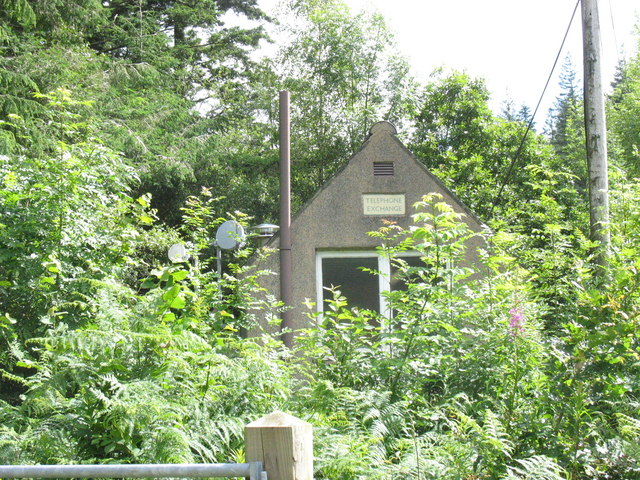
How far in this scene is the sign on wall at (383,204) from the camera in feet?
34.8

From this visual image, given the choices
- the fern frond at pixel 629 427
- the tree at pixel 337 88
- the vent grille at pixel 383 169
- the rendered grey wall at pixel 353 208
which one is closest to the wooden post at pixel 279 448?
the fern frond at pixel 629 427

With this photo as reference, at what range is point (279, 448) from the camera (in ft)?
6.77

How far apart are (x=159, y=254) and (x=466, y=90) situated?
11.7 m

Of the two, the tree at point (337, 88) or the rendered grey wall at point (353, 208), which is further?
the tree at point (337, 88)

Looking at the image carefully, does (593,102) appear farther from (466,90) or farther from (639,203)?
(466,90)

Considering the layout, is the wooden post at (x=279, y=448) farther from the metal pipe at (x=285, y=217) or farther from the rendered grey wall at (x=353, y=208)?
the rendered grey wall at (x=353, y=208)

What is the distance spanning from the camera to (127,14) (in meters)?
25.5

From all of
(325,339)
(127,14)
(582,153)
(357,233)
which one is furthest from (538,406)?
(582,153)

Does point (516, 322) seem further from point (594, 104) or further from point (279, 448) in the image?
point (594, 104)

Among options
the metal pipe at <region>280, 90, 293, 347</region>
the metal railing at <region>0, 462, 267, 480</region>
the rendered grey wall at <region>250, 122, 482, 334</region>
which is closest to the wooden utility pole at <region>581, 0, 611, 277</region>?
the rendered grey wall at <region>250, 122, 482, 334</region>

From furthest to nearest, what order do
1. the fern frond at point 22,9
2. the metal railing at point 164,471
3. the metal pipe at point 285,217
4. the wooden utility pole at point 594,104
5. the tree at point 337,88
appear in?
the tree at point 337,88 → the fern frond at point 22,9 → the metal pipe at point 285,217 → the wooden utility pole at point 594,104 → the metal railing at point 164,471

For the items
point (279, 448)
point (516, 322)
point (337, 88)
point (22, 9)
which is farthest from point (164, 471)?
point (337, 88)

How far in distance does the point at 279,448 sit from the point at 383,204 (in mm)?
8753

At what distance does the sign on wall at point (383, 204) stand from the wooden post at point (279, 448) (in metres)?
8.59
